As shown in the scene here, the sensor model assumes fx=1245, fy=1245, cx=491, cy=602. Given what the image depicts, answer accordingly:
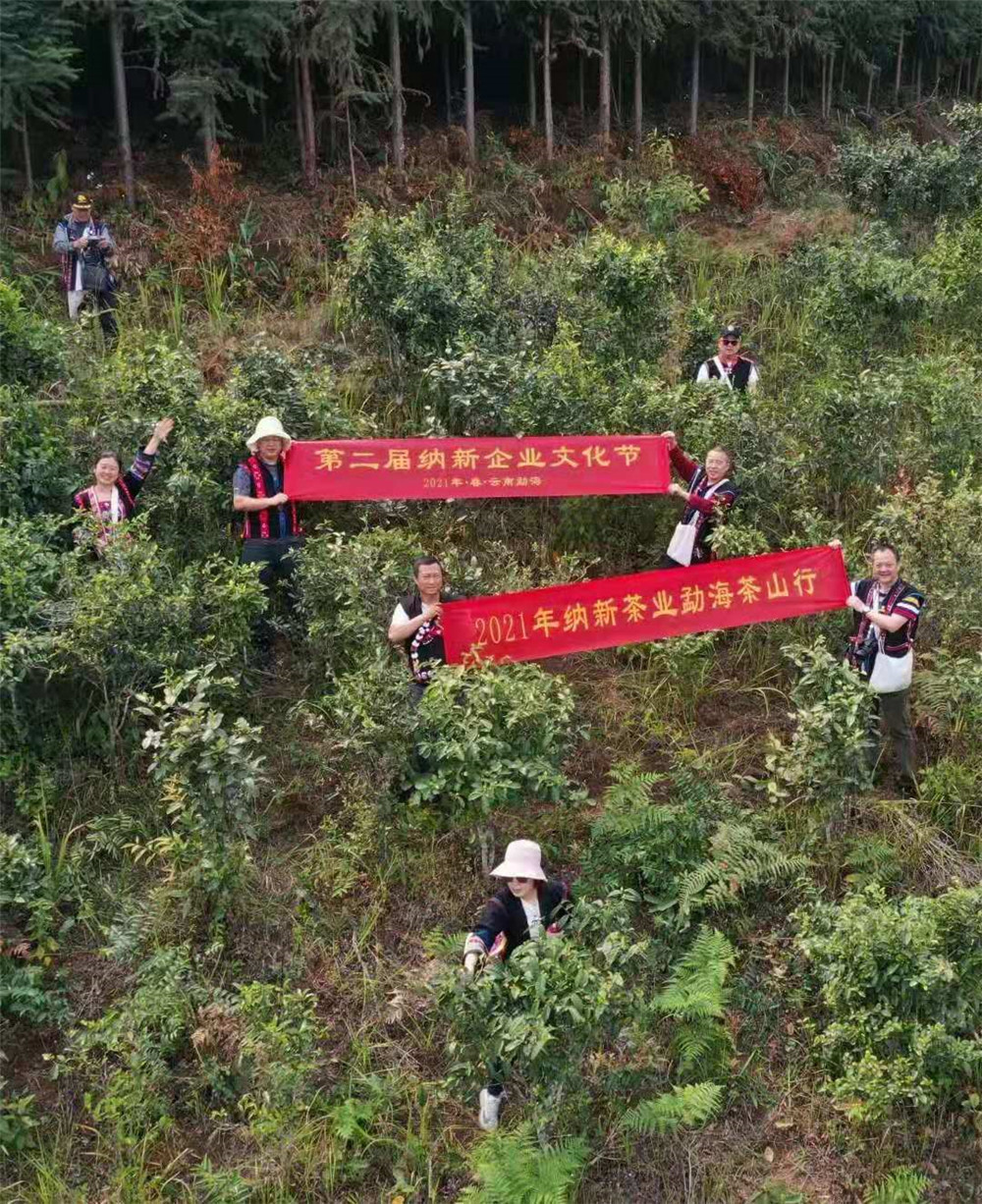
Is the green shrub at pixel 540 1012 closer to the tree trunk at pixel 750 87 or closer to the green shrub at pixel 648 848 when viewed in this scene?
the green shrub at pixel 648 848

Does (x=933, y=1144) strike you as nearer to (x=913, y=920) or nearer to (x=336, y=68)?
(x=913, y=920)

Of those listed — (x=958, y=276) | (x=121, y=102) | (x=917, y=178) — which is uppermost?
(x=121, y=102)

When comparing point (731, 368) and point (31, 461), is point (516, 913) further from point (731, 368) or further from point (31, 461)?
point (731, 368)

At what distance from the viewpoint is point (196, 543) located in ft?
27.3

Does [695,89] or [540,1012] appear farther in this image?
[695,89]

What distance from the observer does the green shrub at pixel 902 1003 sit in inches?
212

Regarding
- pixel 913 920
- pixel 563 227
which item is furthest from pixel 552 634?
pixel 563 227

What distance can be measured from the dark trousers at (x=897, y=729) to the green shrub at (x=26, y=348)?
20.0ft

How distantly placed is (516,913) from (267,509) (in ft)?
11.2

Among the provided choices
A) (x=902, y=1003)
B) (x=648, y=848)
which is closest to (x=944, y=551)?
(x=648, y=848)

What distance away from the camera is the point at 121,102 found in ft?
41.5

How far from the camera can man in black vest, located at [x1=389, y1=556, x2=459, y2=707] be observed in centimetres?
672

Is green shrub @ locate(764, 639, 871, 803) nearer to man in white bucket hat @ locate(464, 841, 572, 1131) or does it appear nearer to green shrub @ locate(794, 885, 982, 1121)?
green shrub @ locate(794, 885, 982, 1121)

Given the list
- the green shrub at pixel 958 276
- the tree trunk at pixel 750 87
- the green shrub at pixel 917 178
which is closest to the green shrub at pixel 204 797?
the green shrub at pixel 958 276
